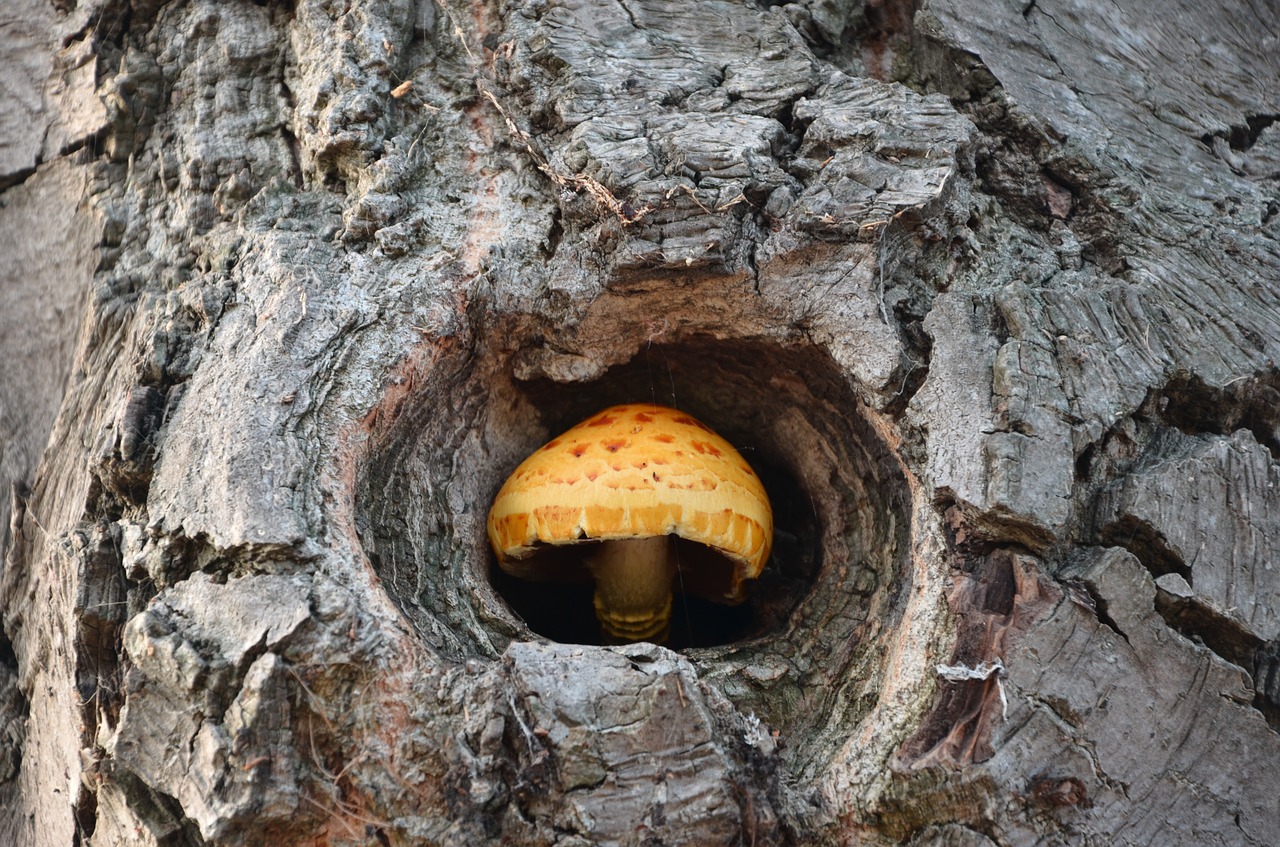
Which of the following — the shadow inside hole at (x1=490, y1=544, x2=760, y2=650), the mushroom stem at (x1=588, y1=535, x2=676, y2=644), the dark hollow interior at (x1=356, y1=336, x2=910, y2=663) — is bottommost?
the shadow inside hole at (x1=490, y1=544, x2=760, y2=650)

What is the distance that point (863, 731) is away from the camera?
2127 mm

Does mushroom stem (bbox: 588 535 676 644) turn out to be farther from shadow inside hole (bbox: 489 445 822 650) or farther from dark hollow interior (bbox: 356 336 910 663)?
dark hollow interior (bbox: 356 336 910 663)

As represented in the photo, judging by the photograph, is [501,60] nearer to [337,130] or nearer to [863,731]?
[337,130]

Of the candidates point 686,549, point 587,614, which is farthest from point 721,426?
point 587,614

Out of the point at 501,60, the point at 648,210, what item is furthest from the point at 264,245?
the point at 648,210

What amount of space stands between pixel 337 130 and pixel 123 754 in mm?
1625

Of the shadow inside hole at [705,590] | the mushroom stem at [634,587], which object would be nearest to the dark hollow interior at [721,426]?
the shadow inside hole at [705,590]

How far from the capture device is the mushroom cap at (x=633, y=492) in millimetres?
2555

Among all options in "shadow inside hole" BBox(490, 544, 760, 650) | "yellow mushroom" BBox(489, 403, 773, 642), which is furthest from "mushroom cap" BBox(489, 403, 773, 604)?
"shadow inside hole" BBox(490, 544, 760, 650)

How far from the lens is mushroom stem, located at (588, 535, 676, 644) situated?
3162 millimetres

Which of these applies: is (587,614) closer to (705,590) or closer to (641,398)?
(705,590)

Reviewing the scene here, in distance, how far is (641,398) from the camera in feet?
10.7

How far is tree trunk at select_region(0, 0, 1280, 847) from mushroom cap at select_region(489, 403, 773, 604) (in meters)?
0.18

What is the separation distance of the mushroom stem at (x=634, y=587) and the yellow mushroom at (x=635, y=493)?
0.03m
